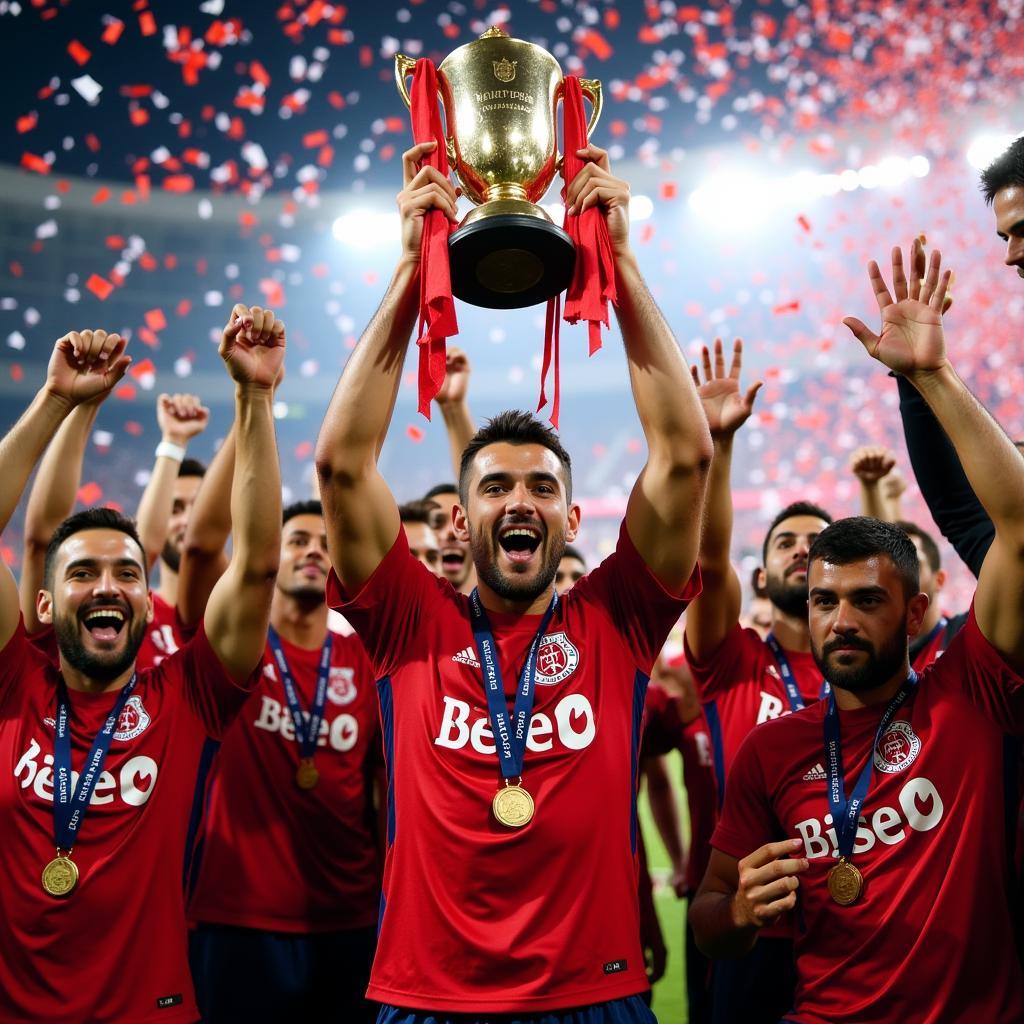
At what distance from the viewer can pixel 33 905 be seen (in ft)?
8.24

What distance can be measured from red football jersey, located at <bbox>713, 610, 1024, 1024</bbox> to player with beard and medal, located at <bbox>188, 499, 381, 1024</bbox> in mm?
1318

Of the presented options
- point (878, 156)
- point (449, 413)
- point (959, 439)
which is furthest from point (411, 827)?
point (878, 156)

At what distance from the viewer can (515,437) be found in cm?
254

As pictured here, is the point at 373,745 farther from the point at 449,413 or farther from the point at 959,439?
the point at 959,439

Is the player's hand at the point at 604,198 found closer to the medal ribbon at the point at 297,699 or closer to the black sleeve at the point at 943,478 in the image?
the black sleeve at the point at 943,478

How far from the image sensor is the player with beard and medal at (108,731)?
2.50 meters

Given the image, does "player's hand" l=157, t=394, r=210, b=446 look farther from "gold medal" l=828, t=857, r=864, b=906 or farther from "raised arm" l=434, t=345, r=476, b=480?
"gold medal" l=828, t=857, r=864, b=906

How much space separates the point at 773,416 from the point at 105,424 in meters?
15.5

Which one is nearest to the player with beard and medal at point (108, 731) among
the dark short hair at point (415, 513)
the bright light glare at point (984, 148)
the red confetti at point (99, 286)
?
the dark short hair at point (415, 513)

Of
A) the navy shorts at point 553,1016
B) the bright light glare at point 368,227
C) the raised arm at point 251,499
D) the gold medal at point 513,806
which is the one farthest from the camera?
the bright light glare at point 368,227

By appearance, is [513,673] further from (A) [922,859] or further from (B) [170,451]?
(B) [170,451]

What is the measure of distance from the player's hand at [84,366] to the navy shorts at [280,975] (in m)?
1.63

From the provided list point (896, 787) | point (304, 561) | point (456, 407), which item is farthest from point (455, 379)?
point (896, 787)

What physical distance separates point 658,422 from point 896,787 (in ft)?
3.19
